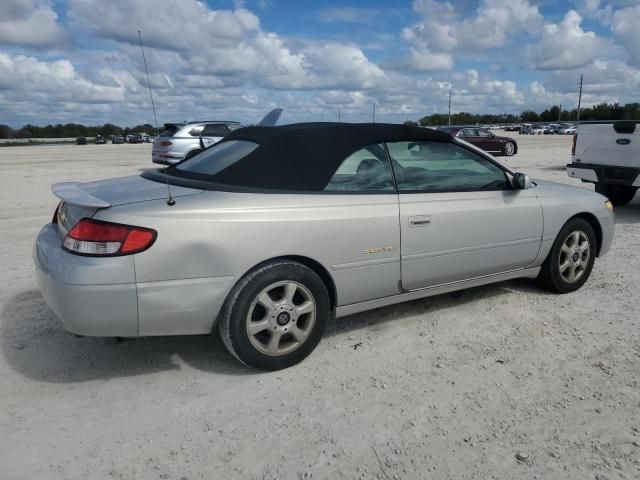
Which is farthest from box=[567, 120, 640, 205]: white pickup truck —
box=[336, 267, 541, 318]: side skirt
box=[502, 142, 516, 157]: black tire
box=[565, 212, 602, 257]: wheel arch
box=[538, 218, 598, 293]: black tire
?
box=[502, 142, 516, 157]: black tire

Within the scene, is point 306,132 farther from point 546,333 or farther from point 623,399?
point 623,399

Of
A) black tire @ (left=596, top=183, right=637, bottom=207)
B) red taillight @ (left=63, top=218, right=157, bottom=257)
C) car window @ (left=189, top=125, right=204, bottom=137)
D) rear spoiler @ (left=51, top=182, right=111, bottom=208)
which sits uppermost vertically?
car window @ (left=189, top=125, right=204, bottom=137)

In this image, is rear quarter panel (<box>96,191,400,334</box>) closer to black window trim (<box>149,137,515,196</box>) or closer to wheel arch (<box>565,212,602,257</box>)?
black window trim (<box>149,137,515,196</box>)

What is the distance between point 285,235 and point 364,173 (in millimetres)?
829

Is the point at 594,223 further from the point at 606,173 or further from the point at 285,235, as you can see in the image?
the point at 606,173

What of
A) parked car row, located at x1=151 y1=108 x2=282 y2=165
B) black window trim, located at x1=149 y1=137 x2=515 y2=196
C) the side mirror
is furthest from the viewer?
parked car row, located at x1=151 y1=108 x2=282 y2=165

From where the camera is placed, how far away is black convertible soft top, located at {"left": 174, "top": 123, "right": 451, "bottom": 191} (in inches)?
129

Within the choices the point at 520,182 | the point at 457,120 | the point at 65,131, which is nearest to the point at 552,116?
the point at 457,120

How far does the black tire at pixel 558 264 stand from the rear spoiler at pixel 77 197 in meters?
3.58

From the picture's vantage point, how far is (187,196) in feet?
9.96

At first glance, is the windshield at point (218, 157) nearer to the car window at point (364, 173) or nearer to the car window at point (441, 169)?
the car window at point (364, 173)

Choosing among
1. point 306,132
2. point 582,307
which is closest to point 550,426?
point 582,307

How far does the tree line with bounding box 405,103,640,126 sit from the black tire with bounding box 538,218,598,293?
90.6m

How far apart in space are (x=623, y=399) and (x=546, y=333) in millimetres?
914
